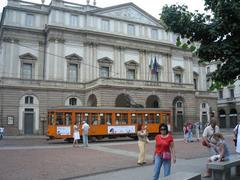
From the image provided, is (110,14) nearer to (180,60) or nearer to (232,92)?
(180,60)

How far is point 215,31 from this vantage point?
10117 mm

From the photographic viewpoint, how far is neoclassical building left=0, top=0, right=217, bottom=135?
127 ft

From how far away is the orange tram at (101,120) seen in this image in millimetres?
27641

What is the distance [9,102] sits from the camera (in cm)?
3803

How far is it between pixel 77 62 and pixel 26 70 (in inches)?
278

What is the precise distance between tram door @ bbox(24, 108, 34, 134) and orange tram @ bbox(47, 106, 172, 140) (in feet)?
39.2

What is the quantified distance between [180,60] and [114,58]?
13119mm

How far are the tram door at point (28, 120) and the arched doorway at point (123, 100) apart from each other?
1105 centimetres

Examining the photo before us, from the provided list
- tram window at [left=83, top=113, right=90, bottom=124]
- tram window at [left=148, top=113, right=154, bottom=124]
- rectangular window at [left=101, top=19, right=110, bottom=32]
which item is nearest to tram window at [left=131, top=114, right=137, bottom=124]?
tram window at [left=148, top=113, right=154, bottom=124]

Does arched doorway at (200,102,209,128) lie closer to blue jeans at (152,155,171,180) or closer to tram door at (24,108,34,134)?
tram door at (24,108,34,134)

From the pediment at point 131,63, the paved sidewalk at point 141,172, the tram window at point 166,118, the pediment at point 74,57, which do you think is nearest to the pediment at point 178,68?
the pediment at point 131,63

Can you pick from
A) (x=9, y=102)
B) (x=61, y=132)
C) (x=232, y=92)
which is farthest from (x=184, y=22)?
(x=232, y=92)

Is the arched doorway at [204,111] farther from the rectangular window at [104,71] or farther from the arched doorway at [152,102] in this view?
the rectangular window at [104,71]

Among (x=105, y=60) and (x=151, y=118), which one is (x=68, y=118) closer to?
(x=151, y=118)
